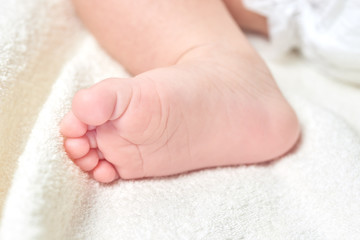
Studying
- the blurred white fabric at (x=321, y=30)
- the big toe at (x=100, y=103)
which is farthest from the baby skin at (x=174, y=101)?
the blurred white fabric at (x=321, y=30)

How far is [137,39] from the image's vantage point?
0.76 metres

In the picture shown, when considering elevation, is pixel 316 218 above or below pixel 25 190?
below

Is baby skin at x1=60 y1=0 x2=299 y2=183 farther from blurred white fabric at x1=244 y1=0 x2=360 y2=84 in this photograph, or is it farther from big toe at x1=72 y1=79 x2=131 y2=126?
blurred white fabric at x1=244 y1=0 x2=360 y2=84

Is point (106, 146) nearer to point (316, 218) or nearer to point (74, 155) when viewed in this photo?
point (74, 155)

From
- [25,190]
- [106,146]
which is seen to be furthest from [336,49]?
[25,190]

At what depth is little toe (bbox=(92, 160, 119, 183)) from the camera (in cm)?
60

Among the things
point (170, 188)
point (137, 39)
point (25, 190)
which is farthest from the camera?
point (137, 39)

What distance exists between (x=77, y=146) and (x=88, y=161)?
0.03 meters

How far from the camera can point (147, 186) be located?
2.05 ft

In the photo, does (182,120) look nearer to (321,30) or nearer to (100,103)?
(100,103)

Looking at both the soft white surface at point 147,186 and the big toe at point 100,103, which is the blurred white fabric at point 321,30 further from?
the big toe at point 100,103

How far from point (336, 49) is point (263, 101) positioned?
0.22m

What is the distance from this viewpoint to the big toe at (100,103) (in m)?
0.53

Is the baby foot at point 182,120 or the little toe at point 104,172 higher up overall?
the baby foot at point 182,120
